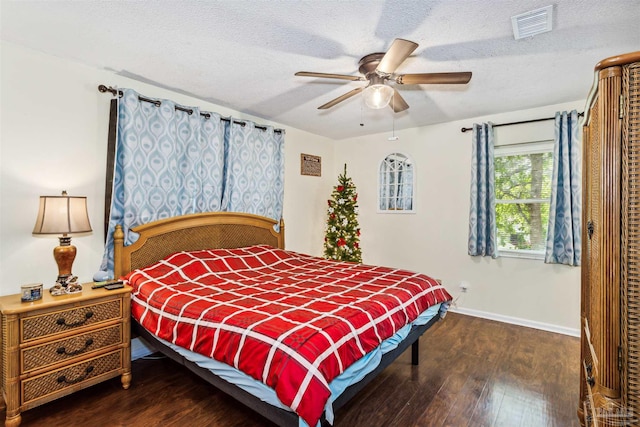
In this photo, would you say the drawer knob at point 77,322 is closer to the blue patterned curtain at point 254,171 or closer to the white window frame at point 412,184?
the blue patterned curtain at point 254,171

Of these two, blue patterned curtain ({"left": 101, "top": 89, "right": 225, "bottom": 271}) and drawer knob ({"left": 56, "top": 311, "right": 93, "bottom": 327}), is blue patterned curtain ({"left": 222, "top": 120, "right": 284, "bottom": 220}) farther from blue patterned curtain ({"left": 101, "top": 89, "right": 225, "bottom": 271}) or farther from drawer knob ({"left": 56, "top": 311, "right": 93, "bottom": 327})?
drawer knob ({"left": 56, "top": 311, "right": 93, "bottom": 327})

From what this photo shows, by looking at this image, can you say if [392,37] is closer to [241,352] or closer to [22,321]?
[241,352]

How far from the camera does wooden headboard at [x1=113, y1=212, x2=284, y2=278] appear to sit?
2676 millimetres

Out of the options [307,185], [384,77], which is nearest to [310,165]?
[307,185]

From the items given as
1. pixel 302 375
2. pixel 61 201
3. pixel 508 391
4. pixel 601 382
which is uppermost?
pixel 61 201

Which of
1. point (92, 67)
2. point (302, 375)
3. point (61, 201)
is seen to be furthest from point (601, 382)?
point (92, 67)

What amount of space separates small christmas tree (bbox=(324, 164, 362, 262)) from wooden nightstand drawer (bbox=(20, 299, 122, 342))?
9.50ft

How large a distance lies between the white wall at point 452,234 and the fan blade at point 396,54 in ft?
8.23

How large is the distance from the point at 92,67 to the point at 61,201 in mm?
1211

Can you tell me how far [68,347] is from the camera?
204 cm

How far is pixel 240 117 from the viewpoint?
382 cm

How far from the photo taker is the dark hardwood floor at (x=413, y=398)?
6.50 feet

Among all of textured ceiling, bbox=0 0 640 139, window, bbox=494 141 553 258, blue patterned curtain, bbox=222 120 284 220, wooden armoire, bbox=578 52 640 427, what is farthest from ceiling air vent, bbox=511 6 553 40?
blue patterned curtain, bbox=222 120 284 220

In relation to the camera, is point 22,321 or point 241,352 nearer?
point 241,352
